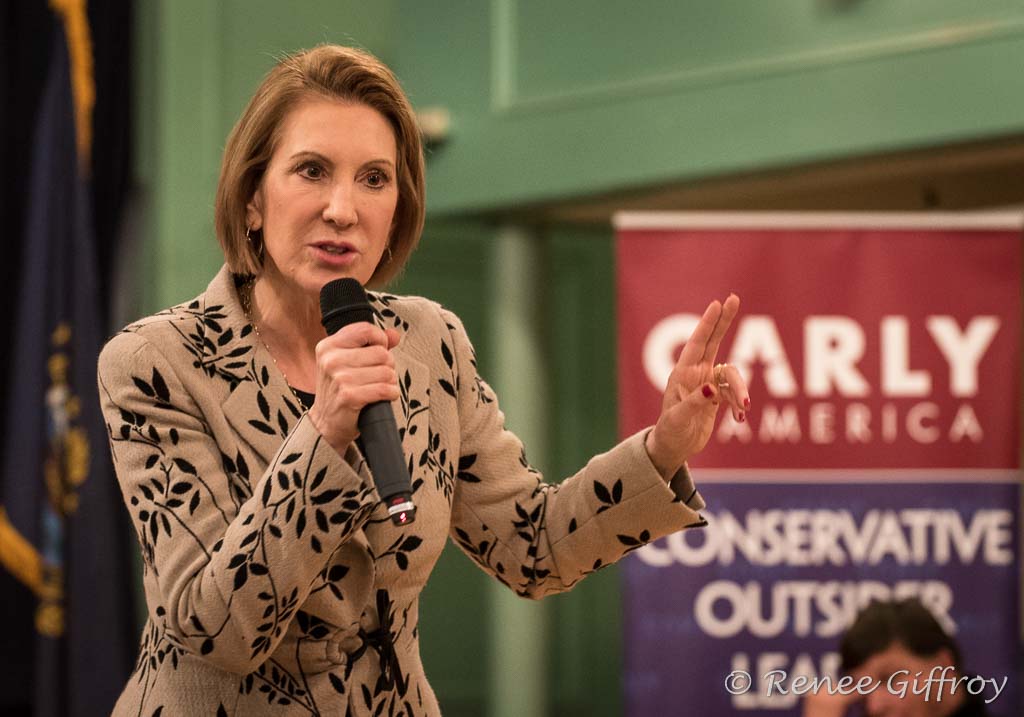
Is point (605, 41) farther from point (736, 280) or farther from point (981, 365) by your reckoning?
point (981, 365)

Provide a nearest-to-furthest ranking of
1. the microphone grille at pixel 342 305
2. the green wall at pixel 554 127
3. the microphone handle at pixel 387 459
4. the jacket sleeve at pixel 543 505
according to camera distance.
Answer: the microphone handle at pixel 387 459, the microphone grille at pixel 342 305, the jacket sleeve at pixel 543 505, the green wall at pixel 554 127

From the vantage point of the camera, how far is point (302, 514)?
1380 millimetres

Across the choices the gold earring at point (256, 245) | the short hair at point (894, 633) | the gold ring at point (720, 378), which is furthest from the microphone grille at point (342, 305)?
the short hair at point (894, 633)

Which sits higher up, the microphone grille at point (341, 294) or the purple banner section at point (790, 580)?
the microphone grille at point (341, 294)

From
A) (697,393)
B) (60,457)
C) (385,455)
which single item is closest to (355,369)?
(385,455)

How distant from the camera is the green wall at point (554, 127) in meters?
3.87

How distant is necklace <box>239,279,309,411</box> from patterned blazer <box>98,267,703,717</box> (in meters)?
0.01

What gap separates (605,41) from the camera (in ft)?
14.7

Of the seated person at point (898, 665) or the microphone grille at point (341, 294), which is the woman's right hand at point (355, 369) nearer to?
the microphone grille at point (341, 294)

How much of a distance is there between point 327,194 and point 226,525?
0.39m

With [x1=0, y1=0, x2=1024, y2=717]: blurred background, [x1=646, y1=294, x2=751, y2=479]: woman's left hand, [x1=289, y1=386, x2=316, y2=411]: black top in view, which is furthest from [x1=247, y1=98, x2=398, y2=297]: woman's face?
[x1=0, y1=0, x2=1024, y2=717]: blurred background

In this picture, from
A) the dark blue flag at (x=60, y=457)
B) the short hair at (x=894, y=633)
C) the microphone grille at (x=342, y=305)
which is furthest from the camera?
the dark blue flag at (x=60, y=457)

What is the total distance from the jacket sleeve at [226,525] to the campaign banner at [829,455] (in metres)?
2.12

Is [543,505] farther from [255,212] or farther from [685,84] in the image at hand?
[685,84]
